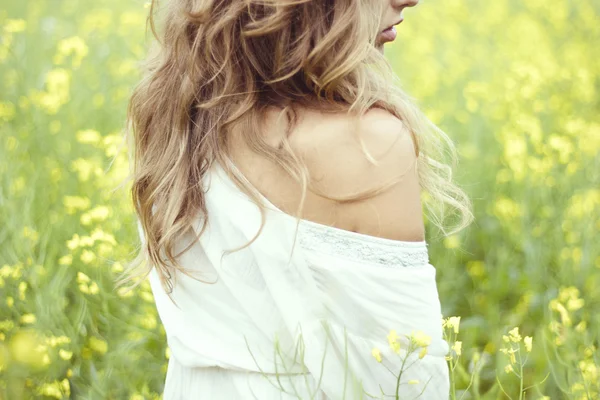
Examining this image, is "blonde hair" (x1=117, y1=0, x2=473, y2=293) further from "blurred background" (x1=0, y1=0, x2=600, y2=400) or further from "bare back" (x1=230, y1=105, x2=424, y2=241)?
"blurred background" (x1=0, y1=0, x2=600, y2=400)

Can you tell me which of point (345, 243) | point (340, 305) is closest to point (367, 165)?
point (345, 243)

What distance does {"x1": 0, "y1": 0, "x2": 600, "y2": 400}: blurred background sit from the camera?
2059 mm

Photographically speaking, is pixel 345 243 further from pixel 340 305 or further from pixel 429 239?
pixel 429 239

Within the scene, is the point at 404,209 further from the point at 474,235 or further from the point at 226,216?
the point at 474,235

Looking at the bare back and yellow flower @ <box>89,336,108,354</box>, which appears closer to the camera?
the bare back

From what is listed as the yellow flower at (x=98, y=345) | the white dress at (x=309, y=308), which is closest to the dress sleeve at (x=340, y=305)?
the white dress at (x=309, y=308)

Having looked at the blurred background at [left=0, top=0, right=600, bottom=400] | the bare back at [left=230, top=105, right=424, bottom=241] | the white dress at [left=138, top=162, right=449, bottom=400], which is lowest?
the blurred background at [left=0, top=0, right=600, bottom=400]

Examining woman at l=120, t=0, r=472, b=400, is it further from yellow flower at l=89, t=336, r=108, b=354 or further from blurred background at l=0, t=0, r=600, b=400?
yellow flower at l=89, t=336, r=108, b=354

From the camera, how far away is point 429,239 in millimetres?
2814

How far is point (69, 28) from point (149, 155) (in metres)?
4.13

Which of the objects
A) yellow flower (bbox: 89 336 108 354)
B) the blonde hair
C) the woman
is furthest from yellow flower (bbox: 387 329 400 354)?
yellow flower (bbox: 89 336 108 354)

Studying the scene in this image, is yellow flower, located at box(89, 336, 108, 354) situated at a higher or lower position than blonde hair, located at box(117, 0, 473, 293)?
lower

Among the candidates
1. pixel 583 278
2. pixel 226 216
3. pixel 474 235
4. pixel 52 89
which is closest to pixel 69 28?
pixel 52 89

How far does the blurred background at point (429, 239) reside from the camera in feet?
6.75
